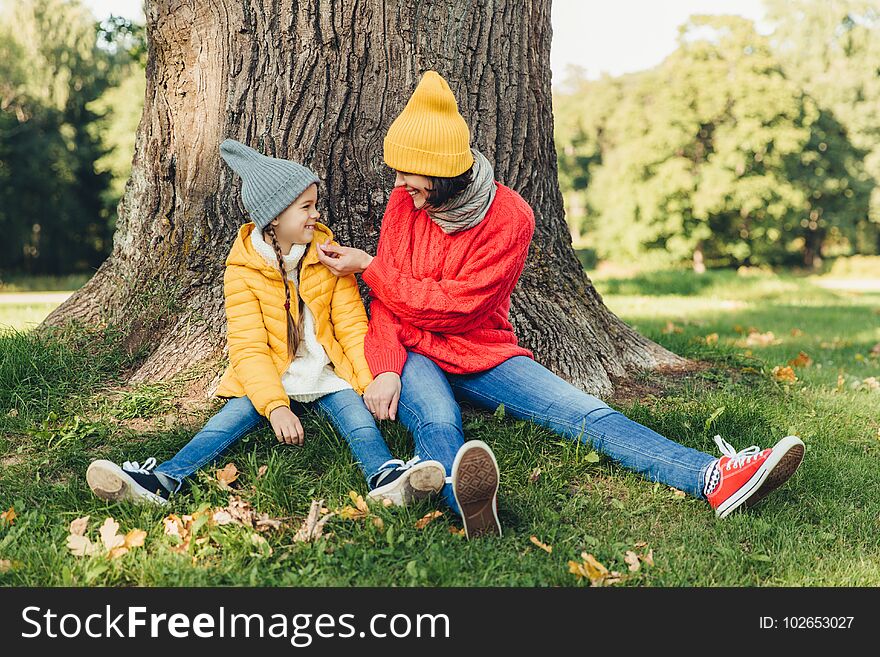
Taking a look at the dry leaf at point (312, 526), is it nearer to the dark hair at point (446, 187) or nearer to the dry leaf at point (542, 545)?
the dry leaf at point (542, 545)

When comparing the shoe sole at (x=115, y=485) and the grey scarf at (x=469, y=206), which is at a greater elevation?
the grey scarf at (x=469, y=206)

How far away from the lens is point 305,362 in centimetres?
354

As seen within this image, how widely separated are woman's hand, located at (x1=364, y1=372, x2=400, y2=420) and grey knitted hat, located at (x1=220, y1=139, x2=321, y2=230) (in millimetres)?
821

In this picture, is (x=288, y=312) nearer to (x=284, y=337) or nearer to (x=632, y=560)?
(x=284, y=337)

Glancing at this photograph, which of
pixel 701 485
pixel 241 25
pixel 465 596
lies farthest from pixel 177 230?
pixel 701 485

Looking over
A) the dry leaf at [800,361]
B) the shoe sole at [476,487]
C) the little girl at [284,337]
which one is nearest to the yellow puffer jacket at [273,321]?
the little girl at [284,337]

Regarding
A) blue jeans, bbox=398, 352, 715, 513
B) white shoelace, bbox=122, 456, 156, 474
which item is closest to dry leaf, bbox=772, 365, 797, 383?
blue jeans, bbox=398, 352, 715, 513

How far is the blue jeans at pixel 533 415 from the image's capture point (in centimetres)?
325

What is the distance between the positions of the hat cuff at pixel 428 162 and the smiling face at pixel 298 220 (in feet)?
1.38

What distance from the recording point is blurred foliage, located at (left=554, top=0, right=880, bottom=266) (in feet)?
93.4

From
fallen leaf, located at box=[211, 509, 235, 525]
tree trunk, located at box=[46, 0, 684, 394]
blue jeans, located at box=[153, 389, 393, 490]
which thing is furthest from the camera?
tree trunk, located at box=[46, 0, 684, 394]

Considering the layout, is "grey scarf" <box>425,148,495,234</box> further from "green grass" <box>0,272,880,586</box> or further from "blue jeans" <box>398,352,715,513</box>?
"green grass" <box>0,272,880,586</box>

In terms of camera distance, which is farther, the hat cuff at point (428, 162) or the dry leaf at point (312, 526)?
the hat cuff at point (428, 162)

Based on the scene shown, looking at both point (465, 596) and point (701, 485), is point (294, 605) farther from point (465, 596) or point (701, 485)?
point (701, 485)
